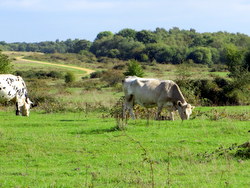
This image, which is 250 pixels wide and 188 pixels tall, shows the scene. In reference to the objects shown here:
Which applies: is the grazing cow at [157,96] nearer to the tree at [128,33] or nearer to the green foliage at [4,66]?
the green foliage at [4,66]

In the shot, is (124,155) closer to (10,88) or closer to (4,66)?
(10,88)

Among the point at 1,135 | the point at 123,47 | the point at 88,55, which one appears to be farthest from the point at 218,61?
the point at 1,135

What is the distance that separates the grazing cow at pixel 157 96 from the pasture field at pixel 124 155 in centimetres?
284

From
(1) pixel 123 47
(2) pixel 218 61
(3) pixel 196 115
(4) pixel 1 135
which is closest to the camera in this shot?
(4) pixel 1 135

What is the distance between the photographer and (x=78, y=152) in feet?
50.8

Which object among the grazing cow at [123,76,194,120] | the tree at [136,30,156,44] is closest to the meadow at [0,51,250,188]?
the grazing cow at [123,76,194,120]

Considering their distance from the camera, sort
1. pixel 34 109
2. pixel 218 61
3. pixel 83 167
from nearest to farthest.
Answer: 1. pixel 83 167
2. pixel 34 109
3. pixel 218 61

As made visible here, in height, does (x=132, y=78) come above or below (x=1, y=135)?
above

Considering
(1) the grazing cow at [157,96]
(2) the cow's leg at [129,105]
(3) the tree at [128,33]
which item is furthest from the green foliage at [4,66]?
(3) the tree at [128,33]

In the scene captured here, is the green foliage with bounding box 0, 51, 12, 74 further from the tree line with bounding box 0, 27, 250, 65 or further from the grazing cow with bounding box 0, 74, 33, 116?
the tree line with bounding box 0, 27, 250, 65

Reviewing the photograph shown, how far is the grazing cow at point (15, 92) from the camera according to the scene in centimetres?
2694

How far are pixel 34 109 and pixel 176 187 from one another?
22044 mm

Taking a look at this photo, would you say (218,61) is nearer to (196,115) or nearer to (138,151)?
(196,115)

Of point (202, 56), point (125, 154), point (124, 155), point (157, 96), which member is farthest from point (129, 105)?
point (202, 56)
